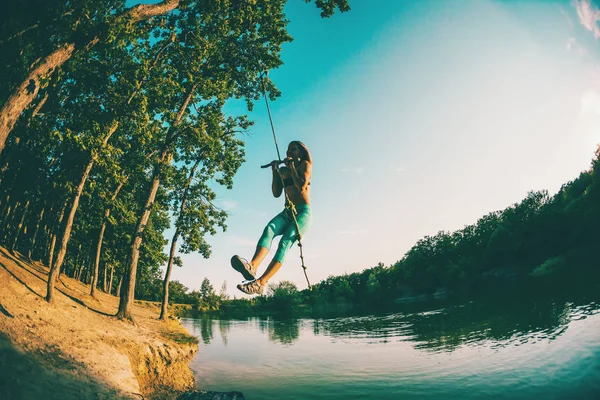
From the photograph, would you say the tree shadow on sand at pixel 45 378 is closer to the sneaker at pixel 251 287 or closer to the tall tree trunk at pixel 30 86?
the sneaker at pixel 251 287

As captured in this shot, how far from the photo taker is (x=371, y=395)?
6.43m

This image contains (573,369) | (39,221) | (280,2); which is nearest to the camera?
(573,369)

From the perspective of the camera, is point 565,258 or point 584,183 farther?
point 584,183

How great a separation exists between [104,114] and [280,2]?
9.62m

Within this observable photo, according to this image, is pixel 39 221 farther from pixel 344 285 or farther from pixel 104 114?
pixel 344 285

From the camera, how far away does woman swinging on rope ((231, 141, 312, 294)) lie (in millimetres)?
4980

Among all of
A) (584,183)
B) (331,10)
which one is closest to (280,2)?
(331,10)

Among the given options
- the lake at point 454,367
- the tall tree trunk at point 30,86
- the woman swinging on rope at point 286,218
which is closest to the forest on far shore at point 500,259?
the lake at point 454,367

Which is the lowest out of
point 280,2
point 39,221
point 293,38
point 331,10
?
point 39,221

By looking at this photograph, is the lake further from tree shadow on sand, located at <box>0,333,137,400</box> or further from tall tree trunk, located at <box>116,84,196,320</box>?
tall tree trunk, located at <box>116,84,196,320</box>

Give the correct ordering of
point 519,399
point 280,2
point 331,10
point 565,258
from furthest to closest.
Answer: point 565,258, point 280,2, point 331,10, point 519,399

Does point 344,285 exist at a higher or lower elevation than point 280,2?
lower

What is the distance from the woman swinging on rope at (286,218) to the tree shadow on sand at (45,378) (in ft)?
12.2

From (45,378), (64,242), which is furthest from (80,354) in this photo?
(64,242)
